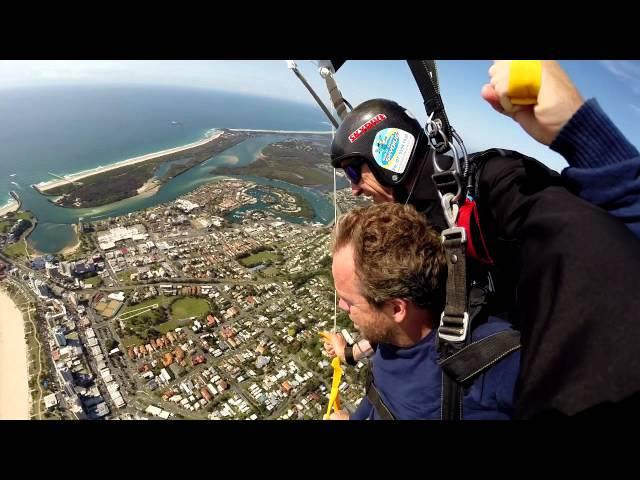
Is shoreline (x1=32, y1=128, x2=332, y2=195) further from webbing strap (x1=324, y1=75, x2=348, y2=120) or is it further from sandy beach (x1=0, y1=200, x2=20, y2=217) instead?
webbing strap (x1=324, y1=75, x2=348, y2=120)

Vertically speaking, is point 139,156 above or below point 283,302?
above

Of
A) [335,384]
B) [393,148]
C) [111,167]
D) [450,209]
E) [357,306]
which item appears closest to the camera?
[450,209]

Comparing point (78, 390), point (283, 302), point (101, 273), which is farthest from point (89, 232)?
point (283, 302)

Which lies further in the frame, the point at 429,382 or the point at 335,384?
the point at 335,384

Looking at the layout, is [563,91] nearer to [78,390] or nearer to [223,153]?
[78,390]

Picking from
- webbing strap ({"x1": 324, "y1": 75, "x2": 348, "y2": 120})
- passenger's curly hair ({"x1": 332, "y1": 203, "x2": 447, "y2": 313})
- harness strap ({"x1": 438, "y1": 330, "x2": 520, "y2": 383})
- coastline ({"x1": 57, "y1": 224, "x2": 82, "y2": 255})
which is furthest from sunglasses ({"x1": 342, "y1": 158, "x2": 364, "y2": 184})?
→ coastline ({"x1": 57, "y1": 224, "x2": 82, "y2": 255})

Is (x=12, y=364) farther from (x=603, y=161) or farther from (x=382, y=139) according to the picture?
(x=603, y=161)

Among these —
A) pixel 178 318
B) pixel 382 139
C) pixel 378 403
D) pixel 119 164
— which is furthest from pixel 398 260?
pixel 119 164
